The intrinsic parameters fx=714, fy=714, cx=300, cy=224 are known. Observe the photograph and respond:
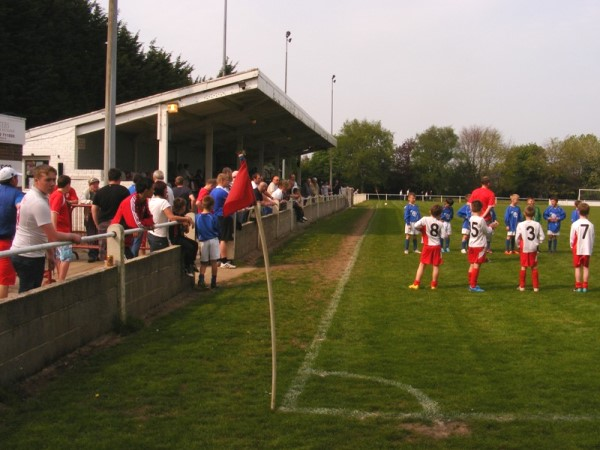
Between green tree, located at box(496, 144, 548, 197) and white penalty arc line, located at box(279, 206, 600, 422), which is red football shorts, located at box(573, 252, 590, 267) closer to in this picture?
white penalty arc line, located at box(279, 206, 600, 422)

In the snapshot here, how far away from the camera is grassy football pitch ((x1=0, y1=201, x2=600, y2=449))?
5.34m

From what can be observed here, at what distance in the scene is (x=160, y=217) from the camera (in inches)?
450

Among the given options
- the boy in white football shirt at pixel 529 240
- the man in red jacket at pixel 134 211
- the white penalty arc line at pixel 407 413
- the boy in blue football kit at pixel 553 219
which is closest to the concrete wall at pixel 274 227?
the man in red jacket at pixel 134 211

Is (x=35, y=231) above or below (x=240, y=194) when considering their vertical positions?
below

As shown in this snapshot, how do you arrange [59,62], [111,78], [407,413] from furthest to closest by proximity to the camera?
1. [59,62]
2. [111,78]
3. [407,413]

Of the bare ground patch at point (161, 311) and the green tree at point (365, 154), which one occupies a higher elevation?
the green tree at point (365, 154)

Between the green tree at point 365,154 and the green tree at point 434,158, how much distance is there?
15.3 feet

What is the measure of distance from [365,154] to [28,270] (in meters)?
108

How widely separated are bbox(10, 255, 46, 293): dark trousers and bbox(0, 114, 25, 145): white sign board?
10173mm

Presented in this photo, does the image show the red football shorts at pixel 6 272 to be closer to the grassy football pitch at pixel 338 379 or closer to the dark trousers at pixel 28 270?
the dark trousers at pixel 28 270

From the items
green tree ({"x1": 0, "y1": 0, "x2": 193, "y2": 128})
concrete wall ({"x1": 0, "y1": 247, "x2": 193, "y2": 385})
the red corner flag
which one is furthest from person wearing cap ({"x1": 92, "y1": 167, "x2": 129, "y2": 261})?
green tree ({"x1": 0, "y1": 0, "x2": 193, "y2": 128})

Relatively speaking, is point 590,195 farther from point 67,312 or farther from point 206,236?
point 67,312

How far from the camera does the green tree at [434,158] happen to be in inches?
4377

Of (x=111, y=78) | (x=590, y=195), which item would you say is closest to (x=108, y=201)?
(x=111, y=78)
